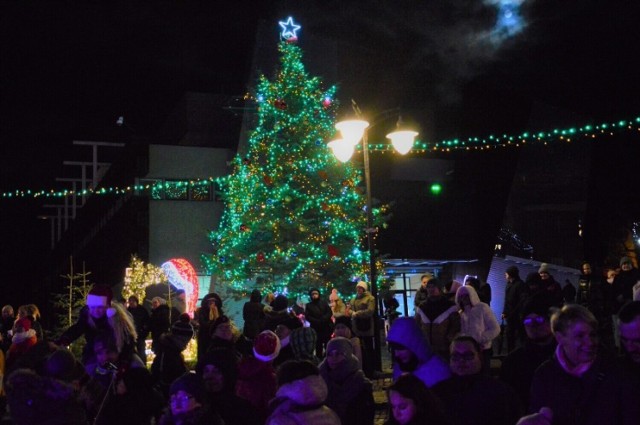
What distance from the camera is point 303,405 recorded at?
15.5ft

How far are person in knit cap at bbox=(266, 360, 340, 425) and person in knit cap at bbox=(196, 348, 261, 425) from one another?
129cm

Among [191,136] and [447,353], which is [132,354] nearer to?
[447,353]

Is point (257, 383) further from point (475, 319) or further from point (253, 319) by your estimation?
point (253, 319)

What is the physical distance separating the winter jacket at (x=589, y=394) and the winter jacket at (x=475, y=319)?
16.8ft

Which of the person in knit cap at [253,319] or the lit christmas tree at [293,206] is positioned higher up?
the lit christmas tree at [293,206]

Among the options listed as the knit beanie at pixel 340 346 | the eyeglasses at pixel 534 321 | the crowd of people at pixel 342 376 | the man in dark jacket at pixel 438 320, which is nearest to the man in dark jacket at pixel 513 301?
the crowd of people at pixel 342 376

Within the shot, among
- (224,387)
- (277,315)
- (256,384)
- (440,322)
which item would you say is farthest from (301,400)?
(277,315)

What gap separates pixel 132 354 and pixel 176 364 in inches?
49.3

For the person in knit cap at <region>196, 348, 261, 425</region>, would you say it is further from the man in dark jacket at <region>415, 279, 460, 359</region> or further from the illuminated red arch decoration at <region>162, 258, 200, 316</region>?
the illuminated red arch decoration at <region>162, 258, 200, 316</region>

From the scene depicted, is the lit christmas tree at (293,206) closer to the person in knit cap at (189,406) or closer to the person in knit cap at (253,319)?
the person in knit cap at (253,319)

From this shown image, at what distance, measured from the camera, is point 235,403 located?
623 cm

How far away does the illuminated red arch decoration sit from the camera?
68.5 feet

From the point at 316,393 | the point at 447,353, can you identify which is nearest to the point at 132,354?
the point at 316,393

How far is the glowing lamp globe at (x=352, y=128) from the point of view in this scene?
A: 544 inches
